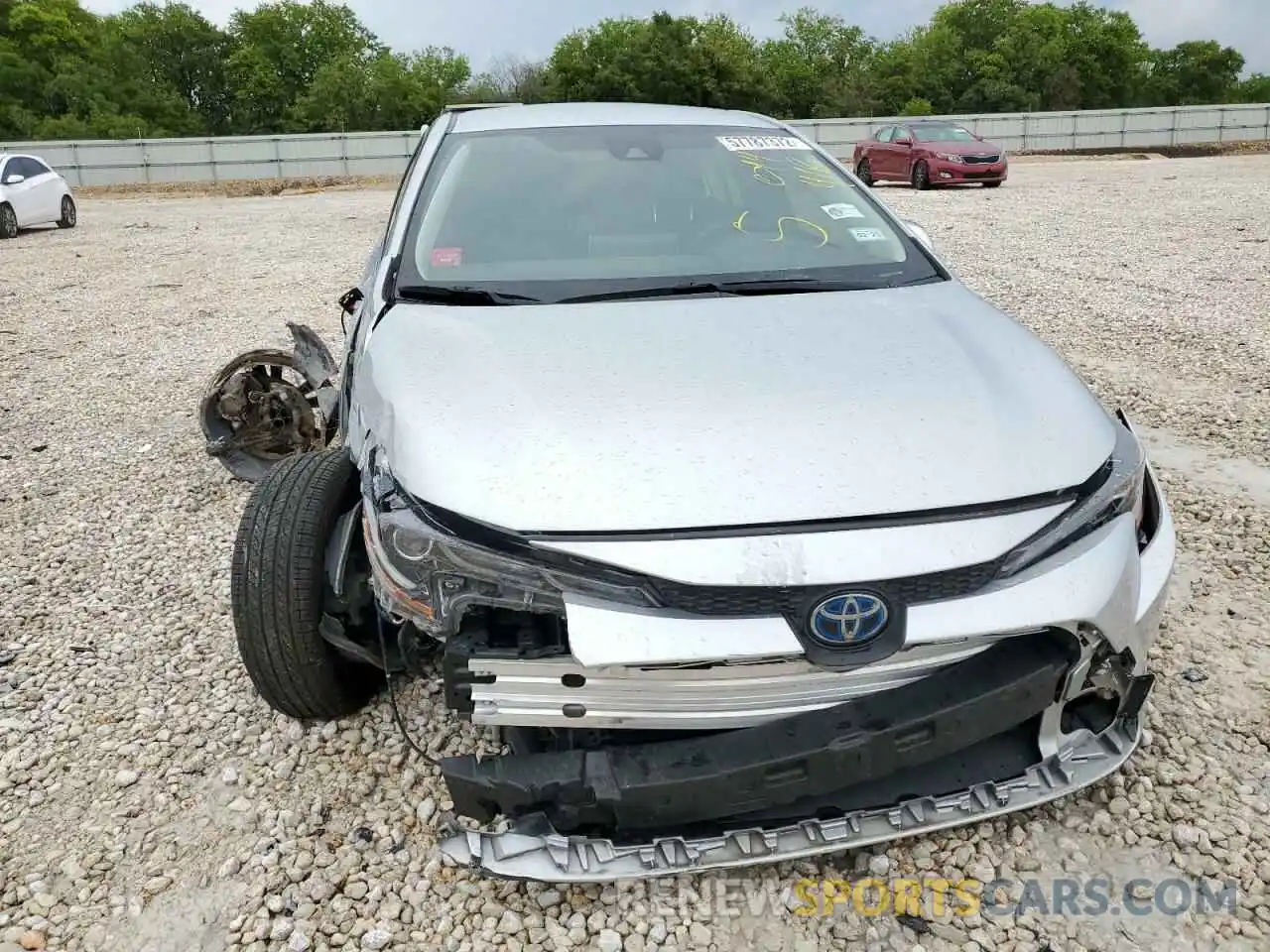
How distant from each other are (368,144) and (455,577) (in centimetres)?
2746

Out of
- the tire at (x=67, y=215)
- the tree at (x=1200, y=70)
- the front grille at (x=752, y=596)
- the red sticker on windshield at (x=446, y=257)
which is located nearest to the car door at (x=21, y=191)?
the tire at (x=67, y=215)

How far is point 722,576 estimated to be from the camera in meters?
1.81

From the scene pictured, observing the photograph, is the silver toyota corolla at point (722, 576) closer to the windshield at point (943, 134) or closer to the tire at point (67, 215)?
the tire at point (67, 215)

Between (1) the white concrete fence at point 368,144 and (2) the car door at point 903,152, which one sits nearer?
(2) the car door at point 903,152

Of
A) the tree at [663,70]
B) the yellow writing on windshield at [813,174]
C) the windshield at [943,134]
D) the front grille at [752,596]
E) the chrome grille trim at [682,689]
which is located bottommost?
the chrome grille trim at [682,689]

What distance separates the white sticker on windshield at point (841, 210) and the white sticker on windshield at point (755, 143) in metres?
0.42

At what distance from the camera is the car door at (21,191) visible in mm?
14219

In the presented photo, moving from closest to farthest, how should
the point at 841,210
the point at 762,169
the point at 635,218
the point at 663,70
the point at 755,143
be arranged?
the point at 635,218 < the point at 841,210 < the point at 762,169 < the point at 755,143 < the point at 663,70

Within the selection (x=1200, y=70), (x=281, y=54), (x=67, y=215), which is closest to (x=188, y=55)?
(x=281, y=54)

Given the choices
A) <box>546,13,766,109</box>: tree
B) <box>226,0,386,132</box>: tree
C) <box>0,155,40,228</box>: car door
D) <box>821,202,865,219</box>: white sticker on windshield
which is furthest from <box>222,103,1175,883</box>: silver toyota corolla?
<box>226,0,386,132</box>: tree

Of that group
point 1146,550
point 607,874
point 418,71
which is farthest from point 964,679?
point 418,71

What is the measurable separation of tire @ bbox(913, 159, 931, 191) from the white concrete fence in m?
6.99

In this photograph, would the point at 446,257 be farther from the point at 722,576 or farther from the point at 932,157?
the point at 932,157

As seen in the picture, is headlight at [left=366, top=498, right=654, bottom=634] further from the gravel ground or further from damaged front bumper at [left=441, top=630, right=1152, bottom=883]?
the gravel ground
